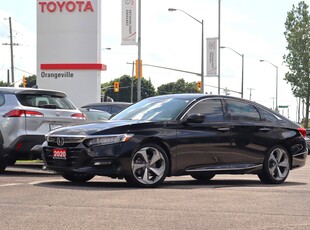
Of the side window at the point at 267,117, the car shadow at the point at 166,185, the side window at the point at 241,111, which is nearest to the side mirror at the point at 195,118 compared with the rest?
the side window at the point at 241,111

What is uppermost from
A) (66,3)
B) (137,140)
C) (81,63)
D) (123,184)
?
(66,3)

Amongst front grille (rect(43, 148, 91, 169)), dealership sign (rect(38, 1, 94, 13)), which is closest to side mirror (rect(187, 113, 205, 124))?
front grille (rect(43, 148, 91, 169))

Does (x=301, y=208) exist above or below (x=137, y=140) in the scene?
below

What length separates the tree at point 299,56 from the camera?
6044cm

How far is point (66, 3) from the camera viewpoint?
36125 millimetres

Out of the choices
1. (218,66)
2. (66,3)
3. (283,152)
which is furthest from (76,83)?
(283,152)

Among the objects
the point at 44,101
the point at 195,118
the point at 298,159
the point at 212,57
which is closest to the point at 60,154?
the point at 195,118

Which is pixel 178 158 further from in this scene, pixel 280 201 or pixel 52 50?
pixel 52 50

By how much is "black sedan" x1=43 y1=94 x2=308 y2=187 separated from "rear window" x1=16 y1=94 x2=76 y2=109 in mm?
2170

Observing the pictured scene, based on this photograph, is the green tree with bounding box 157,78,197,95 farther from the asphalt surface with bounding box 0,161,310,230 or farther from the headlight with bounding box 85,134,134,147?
the headlight with bounding box 85,134,134,147

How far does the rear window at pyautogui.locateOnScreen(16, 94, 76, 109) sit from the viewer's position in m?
12.7

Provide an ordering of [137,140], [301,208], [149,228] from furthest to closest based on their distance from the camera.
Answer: [137,140], [301,208], [149,228]

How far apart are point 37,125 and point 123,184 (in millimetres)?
2541

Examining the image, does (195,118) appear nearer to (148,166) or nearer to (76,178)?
(148,166)
